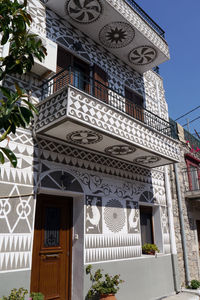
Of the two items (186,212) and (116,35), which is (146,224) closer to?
(186,212)

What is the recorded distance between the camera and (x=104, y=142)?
223 inches

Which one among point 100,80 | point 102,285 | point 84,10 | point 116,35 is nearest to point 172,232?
point 102,285

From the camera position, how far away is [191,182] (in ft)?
32.9

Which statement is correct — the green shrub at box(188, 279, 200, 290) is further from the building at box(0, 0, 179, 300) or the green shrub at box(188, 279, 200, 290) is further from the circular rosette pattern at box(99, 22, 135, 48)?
the circular rosette pattern at box(99, 22, 135, 48)

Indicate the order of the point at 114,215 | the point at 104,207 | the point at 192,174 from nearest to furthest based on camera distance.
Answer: the point at 104,207 < the point at 114,215 < the point at 192,174

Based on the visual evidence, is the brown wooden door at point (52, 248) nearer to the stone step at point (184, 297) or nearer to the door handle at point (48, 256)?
the door handle at point (48, 256)

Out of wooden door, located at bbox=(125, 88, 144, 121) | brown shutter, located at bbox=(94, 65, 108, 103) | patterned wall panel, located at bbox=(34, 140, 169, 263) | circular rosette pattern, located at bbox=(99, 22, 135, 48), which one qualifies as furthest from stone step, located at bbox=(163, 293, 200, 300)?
circular rosette pattern, located at bbox=(99, 22, 135, 48)

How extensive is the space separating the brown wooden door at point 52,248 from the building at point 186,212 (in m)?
4.35

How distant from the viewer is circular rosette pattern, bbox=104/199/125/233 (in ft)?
20.0

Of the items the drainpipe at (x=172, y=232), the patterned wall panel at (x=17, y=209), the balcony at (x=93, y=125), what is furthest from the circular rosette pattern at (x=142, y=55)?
the patterned wall panel at (x=17, y=209)

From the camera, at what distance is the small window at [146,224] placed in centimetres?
744

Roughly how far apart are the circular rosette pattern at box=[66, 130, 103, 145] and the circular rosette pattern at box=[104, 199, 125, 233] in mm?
1736

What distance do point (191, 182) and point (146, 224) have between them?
3459mm

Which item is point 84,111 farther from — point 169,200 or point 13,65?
point 169,200
